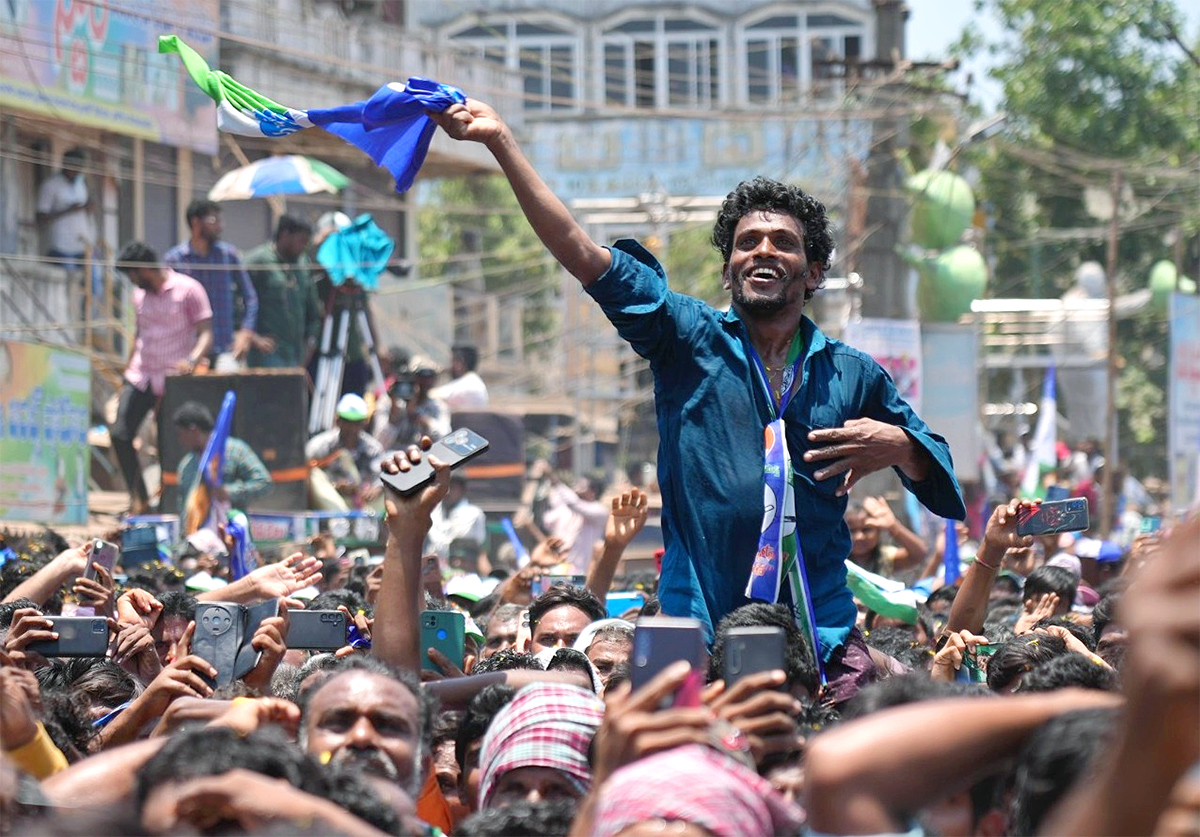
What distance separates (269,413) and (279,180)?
2.89 m

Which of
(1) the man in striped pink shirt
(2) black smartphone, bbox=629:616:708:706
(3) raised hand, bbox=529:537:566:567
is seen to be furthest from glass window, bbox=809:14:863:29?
(2) black smartphone, bbox=629:616:708:706

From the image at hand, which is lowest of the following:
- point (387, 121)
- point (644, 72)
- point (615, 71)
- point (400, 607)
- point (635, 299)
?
point (400, 607)

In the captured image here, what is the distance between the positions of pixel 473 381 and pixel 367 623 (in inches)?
458

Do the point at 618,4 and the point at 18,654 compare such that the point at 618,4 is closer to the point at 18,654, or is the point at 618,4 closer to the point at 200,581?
the point at 200,581

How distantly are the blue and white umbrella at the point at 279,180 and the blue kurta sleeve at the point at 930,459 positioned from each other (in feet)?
35.5

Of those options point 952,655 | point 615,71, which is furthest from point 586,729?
point 615,71

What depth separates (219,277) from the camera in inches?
663

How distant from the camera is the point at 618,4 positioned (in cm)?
4597

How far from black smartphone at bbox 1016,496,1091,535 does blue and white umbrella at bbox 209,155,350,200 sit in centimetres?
1007

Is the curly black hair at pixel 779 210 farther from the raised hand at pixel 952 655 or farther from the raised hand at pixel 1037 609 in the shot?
the raised hand at pixel 1037 609

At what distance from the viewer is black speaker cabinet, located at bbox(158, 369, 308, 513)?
13430mm

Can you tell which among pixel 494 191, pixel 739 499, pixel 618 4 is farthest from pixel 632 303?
pixel 618 4

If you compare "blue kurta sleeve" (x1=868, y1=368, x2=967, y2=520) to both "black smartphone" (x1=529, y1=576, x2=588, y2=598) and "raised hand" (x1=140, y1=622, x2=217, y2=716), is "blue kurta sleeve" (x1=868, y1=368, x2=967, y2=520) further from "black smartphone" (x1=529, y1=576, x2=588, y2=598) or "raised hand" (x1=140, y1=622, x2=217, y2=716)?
"black smartphone" (x1=529, y1=576, x2=588, y2=598)

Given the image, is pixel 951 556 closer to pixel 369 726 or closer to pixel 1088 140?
pixel 369 726
